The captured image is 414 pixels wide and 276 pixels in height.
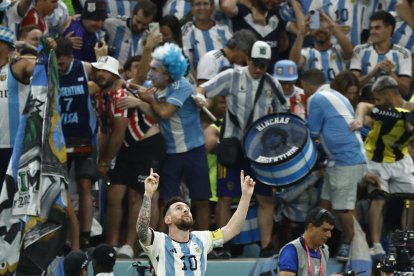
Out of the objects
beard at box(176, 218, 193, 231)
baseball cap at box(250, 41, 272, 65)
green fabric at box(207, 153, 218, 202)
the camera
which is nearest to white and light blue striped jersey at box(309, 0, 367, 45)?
baseball cap at box(250, 41, 272, 65)

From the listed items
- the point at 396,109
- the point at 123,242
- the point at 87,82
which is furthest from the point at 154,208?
the point at 396,109

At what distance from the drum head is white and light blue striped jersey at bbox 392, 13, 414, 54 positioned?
12.1 ft

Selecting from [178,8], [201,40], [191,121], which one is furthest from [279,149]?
[178,8]

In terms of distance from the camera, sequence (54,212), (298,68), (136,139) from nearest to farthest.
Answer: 1. (54,212)
2. (136,139)
3. (298,68)

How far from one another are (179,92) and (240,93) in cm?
75

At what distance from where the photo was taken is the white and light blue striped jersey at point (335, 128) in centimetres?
1463

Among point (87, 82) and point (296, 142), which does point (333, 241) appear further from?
point (87, 82)

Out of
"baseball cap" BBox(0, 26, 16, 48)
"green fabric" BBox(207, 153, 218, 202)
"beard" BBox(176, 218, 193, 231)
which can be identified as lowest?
"beard" BBox(176, 218, 193, 231)

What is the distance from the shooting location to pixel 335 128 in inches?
578

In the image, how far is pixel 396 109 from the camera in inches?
583

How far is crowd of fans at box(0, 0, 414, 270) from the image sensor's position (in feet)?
45.8

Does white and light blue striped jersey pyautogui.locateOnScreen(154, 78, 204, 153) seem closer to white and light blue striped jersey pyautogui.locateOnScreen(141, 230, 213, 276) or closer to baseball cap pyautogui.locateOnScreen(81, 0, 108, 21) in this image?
baseball cap pyautogui.locateOnScreen(81, 0, 108, 21)

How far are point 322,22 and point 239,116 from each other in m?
2.89

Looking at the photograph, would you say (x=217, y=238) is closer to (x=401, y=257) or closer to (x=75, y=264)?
(x=75, y=264)
